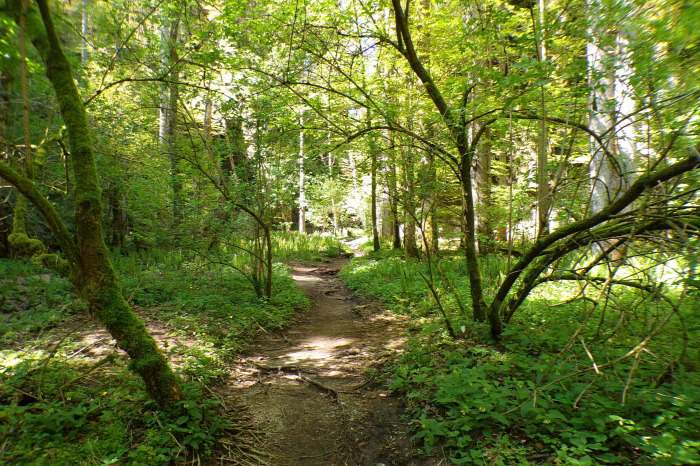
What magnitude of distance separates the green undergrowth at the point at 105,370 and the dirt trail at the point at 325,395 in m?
0.40

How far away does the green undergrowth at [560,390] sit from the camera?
2.05 m

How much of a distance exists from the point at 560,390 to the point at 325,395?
2267mm

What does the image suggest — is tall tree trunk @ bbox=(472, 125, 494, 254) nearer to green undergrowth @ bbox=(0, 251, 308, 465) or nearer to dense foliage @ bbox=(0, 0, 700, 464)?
dense foliage @ bbox=(0, 0, 700, 464)

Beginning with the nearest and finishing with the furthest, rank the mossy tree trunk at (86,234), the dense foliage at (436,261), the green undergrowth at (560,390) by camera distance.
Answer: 1. the green undergrowth at (560,390)
2. the dense foliage at (436,261)
3. the mossy tree trunk at (86,234)

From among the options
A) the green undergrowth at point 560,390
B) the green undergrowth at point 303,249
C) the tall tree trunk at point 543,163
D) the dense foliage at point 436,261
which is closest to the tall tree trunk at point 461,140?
the dense foliage at point 436,261

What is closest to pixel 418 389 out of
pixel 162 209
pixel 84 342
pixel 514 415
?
pixel 514 415

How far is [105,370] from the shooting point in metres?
3.32

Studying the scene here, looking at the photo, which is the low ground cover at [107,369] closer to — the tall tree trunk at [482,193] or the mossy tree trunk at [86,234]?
the mossy tree trunk at [86,234]

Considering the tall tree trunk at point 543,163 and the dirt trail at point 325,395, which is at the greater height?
the tall tree trunk at point 543,163

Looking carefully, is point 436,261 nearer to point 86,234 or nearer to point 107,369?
point 86,234

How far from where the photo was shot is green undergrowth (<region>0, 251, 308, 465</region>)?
7.57 feet

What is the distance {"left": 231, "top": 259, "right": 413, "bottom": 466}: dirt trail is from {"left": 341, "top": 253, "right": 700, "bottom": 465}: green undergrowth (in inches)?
12.5

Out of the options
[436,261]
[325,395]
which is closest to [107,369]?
[325,395]

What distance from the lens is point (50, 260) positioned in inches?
105
